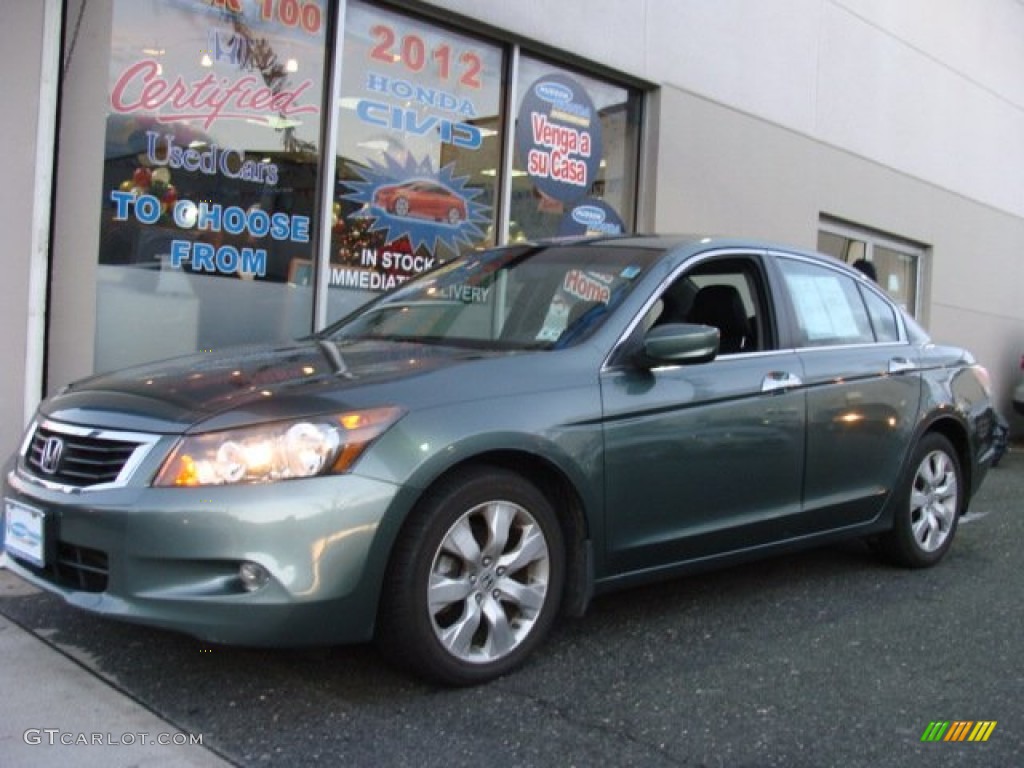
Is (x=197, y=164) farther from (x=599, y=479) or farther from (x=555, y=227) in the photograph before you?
(x=599, y=479)

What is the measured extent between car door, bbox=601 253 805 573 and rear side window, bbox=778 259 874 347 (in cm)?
21

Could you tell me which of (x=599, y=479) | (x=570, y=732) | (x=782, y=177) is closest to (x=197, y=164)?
(x=599, y=479)

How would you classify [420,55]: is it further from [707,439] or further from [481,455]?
[481,455]

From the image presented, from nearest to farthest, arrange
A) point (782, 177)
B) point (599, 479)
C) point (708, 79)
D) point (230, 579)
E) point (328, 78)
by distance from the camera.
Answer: point (230, 579) → point (599, 479) → point (328, 78) → point (708, 79) → point (782, 177)

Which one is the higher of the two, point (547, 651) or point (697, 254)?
point (697, 254)

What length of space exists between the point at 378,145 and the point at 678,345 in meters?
4.18

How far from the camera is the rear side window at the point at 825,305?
4.71 m

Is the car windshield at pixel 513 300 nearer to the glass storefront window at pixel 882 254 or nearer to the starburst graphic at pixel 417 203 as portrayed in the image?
the starburst graphic at pixel 417 203

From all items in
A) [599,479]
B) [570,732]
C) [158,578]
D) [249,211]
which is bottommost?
[570,732]

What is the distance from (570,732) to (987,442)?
367 cm

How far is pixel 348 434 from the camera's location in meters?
3.07

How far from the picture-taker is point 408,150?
7.51 metres

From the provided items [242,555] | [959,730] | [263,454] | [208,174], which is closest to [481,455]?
[263,454]

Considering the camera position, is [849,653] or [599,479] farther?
[849,653]
